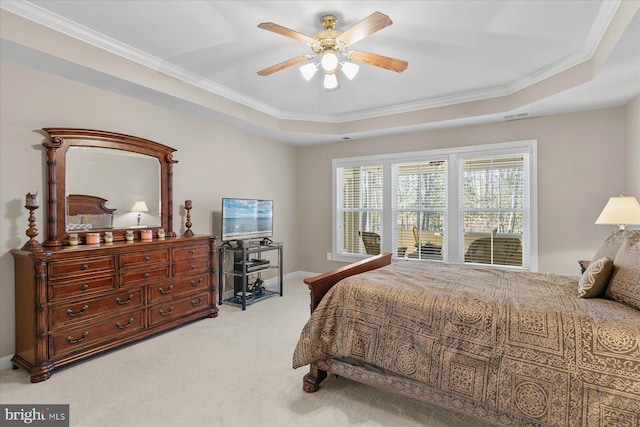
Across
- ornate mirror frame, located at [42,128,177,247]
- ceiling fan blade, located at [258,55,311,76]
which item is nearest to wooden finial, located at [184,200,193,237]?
ornate mirror frame, located at [42,128,177,247]

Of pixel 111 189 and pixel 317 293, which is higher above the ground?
pixel 111 189

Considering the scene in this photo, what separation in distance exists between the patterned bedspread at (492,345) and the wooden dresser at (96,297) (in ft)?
5.92

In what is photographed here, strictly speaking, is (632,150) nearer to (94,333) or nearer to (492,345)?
(492,345)

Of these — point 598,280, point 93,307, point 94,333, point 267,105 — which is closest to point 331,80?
point 267,105

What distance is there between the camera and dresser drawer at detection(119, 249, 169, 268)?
9.69 feet

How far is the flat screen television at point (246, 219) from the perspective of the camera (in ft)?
13.8

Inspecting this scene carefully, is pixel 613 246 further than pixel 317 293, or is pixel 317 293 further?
pixel 317 293

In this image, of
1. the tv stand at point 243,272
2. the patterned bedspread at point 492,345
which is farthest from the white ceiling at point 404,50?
the patterned bedspread at point 492,345

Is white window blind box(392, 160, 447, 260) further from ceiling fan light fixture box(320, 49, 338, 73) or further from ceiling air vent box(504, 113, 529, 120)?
ceiling fan light fixture box(320, 49, 338, 73)

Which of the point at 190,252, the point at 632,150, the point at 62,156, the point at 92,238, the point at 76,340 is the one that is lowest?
the point at 76,340

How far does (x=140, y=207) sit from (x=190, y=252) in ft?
2.37

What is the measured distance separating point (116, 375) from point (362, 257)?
3676 mm

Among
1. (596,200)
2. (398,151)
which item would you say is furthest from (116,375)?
(596,200)

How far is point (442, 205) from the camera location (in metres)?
4.72
